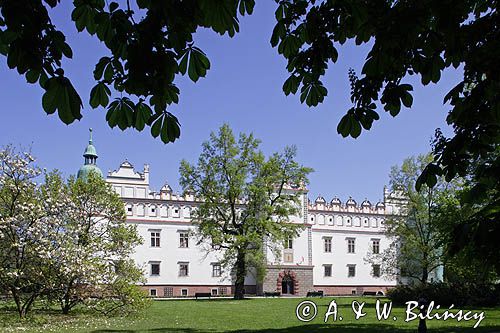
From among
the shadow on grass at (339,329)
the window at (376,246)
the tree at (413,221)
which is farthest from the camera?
the window at (376,246)

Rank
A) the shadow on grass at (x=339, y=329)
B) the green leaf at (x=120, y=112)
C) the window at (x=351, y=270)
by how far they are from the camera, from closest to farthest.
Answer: the green leaf at (x=120, y=112)
the shadow on grass at (x=339, y=329)
the window at (x=351, y=270)

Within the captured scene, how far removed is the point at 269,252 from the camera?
1874 inches

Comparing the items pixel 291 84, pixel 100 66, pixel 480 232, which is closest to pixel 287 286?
pixel 291 84

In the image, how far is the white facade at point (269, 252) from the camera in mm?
44750

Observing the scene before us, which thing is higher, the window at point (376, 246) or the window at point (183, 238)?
the window at point (183, 238)

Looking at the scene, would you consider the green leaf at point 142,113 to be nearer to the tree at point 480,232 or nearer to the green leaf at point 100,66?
the green leaf at point 100,66

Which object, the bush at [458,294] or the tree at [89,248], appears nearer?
the tree at [89,248]

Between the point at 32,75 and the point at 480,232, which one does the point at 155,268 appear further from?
the point at 32,75

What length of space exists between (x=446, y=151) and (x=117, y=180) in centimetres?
4176

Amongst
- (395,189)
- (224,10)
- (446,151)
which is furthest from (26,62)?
(395,189)

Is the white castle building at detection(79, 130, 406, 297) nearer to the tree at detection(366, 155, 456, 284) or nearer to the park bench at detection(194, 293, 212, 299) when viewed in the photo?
the park bench at detection(194, 293, 212, 299)

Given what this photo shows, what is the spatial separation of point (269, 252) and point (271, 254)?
37 cm

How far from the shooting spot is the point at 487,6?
15.7ft

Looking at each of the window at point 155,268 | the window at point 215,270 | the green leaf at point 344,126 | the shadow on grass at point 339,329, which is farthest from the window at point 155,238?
the green leaf at point 344,126
